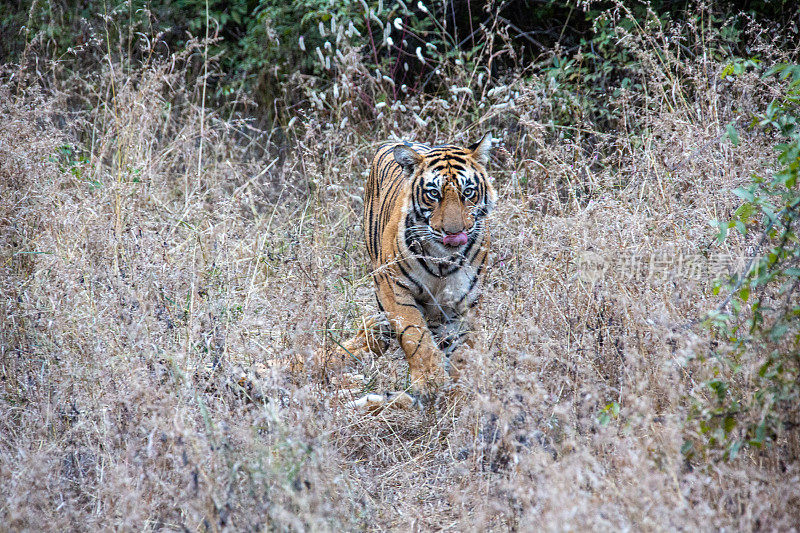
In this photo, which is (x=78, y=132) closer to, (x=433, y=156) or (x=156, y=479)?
(x=433, y=156)

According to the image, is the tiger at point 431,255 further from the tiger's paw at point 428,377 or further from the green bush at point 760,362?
the green bush at point 760,362

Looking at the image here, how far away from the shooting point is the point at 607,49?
700cm

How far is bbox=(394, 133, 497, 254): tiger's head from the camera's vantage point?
12.9ft

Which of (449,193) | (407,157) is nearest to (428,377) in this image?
(449,193)

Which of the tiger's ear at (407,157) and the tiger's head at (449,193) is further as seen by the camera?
the tiger's ear at (407,157)

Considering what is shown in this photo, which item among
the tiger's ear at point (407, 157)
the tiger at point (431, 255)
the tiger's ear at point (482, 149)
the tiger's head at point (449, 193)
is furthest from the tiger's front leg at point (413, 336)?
the tiger's ear at point (482, 149)

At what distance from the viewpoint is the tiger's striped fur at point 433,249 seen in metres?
3.91

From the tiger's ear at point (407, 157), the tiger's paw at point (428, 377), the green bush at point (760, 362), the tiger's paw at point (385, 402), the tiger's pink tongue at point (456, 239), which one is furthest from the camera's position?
the tiger's ear at point (407, 157)

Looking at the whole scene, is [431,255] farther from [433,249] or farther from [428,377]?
[428,377]

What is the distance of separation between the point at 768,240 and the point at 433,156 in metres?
1.81

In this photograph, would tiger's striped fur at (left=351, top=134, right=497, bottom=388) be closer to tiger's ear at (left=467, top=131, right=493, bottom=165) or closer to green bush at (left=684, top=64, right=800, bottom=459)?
tiger's ear at (left=467, top=131, right=493, bottom=165)

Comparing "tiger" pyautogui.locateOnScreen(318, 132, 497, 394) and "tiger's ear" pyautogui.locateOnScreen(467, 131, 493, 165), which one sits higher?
"tiger's ear" pyautogui.locateOnScreen(467, 131, 493, 165)

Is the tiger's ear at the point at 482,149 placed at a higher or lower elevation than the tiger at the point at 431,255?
higher

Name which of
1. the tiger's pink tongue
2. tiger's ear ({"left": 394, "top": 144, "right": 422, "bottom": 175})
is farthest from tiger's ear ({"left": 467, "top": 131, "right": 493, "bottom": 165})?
the tiger's pink tongue
